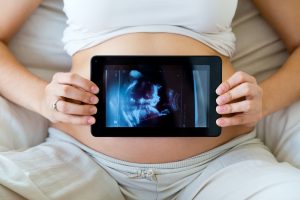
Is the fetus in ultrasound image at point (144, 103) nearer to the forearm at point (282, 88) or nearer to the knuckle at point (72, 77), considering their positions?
the knuckle at point (72, 77)

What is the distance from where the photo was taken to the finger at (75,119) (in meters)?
0.80

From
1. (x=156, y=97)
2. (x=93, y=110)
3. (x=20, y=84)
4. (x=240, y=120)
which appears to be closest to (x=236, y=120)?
(x=240, y=120)

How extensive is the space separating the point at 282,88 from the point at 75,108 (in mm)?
431

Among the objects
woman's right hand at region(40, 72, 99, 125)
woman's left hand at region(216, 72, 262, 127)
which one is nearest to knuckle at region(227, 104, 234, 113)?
woman's left hand at region(216, 72, 262, 127)

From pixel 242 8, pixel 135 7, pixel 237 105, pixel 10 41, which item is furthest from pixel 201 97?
pixel 10 41

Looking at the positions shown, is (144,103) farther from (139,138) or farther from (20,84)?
(20,84)

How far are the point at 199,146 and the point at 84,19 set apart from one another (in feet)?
1.10

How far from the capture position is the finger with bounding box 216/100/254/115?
79 centimetres

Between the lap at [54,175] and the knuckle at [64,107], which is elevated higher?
the knuckle at [64,107]

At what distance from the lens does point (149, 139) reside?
0.86 m

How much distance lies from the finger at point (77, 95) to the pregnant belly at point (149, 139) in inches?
3.7

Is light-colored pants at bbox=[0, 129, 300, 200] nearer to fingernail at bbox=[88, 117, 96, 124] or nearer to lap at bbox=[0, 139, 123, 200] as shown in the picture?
lap at bbox=[0, 139, 123, 200]

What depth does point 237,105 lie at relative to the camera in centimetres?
80

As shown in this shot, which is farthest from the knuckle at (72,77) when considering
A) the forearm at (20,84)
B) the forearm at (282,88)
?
the forearm at (282,88)
